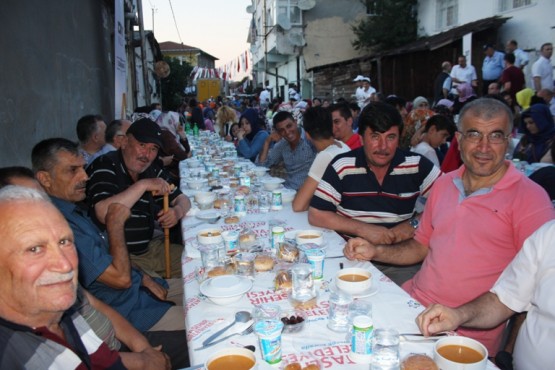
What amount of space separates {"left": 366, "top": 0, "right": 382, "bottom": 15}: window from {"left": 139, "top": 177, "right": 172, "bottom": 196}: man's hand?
20.0 meters

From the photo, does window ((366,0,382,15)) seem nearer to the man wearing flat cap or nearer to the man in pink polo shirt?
the man wearing flat cap

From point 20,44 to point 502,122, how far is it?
181 inches

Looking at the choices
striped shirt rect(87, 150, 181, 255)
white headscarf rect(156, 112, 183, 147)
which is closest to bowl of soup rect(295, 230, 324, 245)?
striped shirt rect(87, 150, 181, 255)

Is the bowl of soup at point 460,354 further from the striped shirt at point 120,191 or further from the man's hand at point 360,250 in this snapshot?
the striped shirt at point 120,191

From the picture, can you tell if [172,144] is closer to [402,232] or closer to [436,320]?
[402,232]

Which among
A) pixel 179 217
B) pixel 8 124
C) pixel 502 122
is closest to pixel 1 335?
pixel 179 217

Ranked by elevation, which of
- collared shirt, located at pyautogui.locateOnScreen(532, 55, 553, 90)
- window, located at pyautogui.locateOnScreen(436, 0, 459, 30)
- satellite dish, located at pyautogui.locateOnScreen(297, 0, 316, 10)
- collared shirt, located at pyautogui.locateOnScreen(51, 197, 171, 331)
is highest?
satellite dish, located at pyautogui.locateOnScreen(297, 0, 316, 10)

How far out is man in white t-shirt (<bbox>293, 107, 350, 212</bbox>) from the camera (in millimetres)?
3365

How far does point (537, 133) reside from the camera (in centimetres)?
551

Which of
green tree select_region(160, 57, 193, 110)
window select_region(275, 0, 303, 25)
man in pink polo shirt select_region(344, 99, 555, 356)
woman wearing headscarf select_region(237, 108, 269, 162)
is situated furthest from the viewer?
green tree select_region(160, 57, 193, 110)

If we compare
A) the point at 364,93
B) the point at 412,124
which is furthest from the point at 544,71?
the point at 364,93

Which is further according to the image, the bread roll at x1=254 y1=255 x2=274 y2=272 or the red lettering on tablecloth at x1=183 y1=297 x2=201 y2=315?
the bread roll at x1=254 y1=255 x2=274 y2=272

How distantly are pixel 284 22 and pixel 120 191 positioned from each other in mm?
21099

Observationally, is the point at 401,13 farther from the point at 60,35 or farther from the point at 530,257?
the point at 530,257
